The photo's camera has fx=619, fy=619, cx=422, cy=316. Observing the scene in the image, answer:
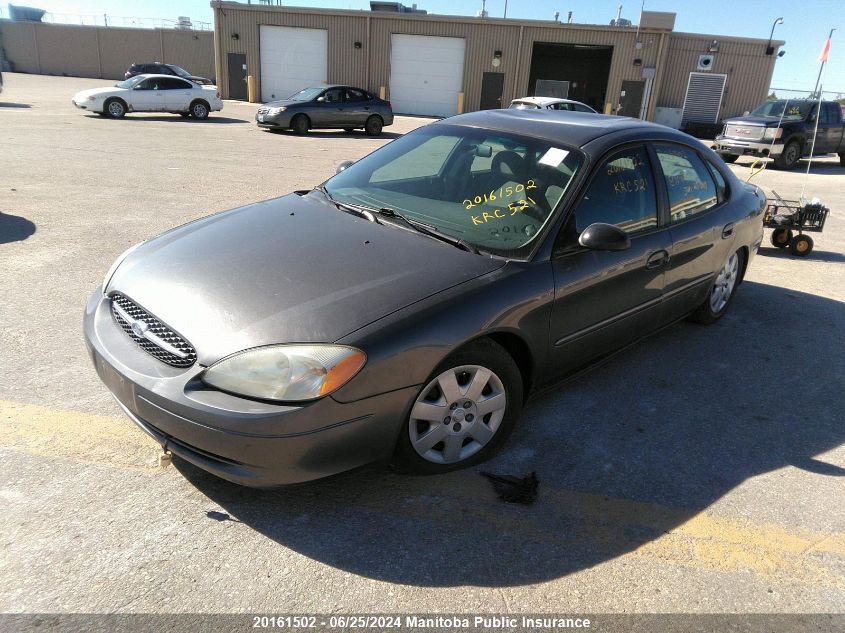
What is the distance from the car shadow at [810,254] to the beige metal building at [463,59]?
24.5 metres

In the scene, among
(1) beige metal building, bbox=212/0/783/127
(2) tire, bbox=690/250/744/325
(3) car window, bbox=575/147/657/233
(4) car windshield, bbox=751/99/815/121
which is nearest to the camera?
(3) car window, bbox=575/147/657/233

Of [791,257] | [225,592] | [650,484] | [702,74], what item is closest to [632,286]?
[650,484]

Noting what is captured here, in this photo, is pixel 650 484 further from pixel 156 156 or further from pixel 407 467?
pixel 156 156

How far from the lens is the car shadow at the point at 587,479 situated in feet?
8.13

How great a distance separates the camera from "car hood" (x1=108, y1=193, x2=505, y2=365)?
8.18 feet

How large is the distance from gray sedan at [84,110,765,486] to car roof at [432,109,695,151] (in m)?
Result: 0.02

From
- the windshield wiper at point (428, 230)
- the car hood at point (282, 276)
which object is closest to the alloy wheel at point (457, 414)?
the car hood at point (282, 276)

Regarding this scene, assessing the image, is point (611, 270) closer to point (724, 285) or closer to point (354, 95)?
point (724, 285)

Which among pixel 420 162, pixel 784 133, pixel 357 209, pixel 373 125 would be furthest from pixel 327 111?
pixel 357 209

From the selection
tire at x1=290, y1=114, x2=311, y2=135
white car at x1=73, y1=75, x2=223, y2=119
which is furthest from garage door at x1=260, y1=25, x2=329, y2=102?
tire at x1=290, y1=114, x2=311, y2=135

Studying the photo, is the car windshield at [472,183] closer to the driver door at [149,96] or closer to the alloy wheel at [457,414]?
the alloy wheel at [457,414]

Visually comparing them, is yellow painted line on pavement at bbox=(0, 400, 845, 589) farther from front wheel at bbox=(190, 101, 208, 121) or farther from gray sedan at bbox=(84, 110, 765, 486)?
front wheel at bbox=(190, 101, 208, 121)

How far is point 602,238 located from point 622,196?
65cm

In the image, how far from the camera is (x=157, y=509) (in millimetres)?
2586
